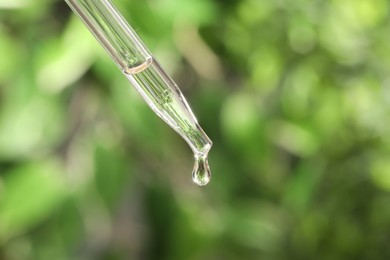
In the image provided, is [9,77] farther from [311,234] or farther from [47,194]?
[311,234]

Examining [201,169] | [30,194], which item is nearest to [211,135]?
[30,194]

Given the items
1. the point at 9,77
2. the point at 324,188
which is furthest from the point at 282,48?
the point at 9,77

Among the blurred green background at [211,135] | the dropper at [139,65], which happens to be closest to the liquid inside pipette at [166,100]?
the dropper at [139,65]

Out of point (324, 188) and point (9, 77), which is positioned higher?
point (9, 77)

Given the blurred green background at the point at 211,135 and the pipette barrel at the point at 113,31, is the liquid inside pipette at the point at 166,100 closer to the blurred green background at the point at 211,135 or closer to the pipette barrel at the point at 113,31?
the pipette barrel at the point at 113,31

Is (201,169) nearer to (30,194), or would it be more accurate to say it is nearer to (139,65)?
(139,65)

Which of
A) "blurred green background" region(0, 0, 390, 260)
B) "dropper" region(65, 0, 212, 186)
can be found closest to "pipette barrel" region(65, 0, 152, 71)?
"dropper" region(65, 0, 212, 186)
